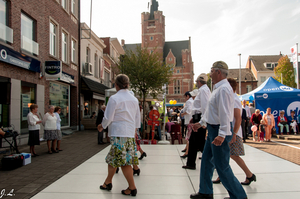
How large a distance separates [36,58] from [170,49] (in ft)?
212

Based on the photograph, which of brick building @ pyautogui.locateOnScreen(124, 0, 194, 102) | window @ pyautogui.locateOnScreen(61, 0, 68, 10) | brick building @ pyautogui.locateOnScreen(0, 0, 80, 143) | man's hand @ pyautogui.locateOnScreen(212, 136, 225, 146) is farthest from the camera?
brick building @ pyautogui.locateOnScreen(124, 0, 194, 102)

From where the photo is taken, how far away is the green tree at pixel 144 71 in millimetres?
12641

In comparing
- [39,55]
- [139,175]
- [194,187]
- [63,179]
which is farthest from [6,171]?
[39,55]

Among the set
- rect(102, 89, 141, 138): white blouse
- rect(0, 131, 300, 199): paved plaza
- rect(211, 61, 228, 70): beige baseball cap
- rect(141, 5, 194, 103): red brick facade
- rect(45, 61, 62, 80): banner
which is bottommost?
rect(0, 131, 300, 199): paved plaza

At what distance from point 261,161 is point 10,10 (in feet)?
34.6

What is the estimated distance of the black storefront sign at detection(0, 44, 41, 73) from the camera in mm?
8477

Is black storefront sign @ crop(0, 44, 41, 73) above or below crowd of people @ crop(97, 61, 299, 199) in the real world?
above

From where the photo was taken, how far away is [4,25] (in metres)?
8.77

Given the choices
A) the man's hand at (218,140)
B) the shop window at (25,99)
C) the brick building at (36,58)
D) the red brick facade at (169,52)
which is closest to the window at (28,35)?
the brick building at (36,58)

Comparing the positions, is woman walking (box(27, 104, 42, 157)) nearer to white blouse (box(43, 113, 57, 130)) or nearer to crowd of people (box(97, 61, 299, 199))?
white blouse (box(43, 113, 57, 130))

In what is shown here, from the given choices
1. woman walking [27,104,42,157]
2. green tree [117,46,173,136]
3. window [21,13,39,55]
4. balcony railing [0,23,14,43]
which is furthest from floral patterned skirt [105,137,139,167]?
green tree [117,46,173,136]

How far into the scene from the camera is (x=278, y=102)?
49.5ft

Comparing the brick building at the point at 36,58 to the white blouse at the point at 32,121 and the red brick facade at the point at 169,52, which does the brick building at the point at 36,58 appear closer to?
the white blouse at the point at 32,121

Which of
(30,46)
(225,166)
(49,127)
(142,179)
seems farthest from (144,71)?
(225,166)
